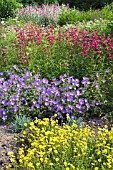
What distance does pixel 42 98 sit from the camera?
547 centimetres

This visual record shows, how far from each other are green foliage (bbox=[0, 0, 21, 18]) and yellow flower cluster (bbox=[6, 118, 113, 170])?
7.48m

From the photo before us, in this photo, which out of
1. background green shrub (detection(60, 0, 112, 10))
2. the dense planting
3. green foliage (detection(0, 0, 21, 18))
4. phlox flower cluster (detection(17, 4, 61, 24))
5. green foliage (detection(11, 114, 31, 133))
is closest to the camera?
the dense planting

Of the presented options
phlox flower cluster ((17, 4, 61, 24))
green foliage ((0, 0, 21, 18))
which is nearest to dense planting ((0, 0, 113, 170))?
phlox flower cluster ((17, 4, 61, 24))

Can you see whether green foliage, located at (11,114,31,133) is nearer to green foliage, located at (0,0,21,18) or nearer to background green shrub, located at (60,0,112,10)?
green foliage, located at (0,0,21,18)

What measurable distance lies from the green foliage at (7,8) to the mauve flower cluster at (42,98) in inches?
242

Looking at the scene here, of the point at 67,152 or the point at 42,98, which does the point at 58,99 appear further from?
the point at 67,152

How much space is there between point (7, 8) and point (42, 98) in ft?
21.4

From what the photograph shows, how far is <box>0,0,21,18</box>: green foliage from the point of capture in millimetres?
11470

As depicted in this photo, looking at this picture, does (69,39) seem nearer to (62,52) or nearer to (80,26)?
(62,52)

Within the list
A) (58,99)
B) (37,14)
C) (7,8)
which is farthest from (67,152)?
(7,8)

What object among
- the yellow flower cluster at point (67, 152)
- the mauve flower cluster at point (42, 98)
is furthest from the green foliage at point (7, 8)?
the yellow flower cluster at point (67, 152)

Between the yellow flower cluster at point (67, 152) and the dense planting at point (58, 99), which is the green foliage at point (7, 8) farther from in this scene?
the yellow flower cluster at point (67, 152)

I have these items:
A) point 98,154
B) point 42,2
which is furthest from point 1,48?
point 42,2

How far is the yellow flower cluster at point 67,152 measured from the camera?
399 cm
